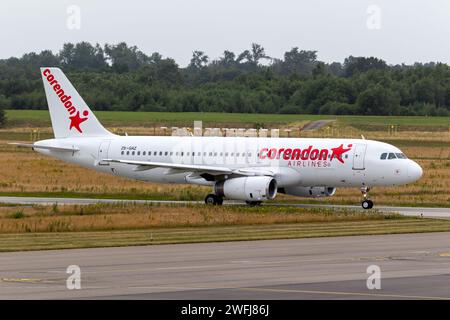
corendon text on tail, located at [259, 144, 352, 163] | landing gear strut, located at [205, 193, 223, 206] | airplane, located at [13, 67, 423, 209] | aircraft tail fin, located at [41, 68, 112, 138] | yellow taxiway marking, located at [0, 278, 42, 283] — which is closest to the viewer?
yellow taxiway marking, located at [0, 278, 42, 283]

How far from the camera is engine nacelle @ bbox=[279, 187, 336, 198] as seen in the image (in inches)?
2196

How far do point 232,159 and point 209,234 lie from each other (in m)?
16.7

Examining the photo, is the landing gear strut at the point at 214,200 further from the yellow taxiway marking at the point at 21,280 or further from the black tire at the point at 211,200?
the yellow taxiway marking at the point at 21,280

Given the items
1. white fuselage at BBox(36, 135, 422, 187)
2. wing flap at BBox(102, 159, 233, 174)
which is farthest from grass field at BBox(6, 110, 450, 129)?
wing flap at BBox(102, 159, 233, 174)

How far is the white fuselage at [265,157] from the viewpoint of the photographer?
5350 centimetres

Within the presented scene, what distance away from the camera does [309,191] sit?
5584 cm

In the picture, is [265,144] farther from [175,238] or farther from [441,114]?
[441,114]

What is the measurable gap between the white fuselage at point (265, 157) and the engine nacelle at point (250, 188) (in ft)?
5.11

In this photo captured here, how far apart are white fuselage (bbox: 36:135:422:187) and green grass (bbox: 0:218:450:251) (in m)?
7.16

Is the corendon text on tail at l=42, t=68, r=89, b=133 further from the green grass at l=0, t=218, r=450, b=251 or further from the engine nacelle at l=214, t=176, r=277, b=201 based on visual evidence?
the green grass at l=0, t=218, r=450, b=251

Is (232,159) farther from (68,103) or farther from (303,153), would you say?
(68,103)

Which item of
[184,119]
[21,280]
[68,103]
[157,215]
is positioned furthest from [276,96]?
[21,280]

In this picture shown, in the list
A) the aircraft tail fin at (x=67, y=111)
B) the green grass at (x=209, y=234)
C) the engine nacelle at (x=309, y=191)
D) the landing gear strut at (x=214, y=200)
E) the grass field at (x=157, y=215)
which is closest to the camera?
the green grass at (x=209, y=234)

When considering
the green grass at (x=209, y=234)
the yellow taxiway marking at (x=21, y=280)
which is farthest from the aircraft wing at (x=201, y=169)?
the yellow taxiway marking at (x=21, y=280)
